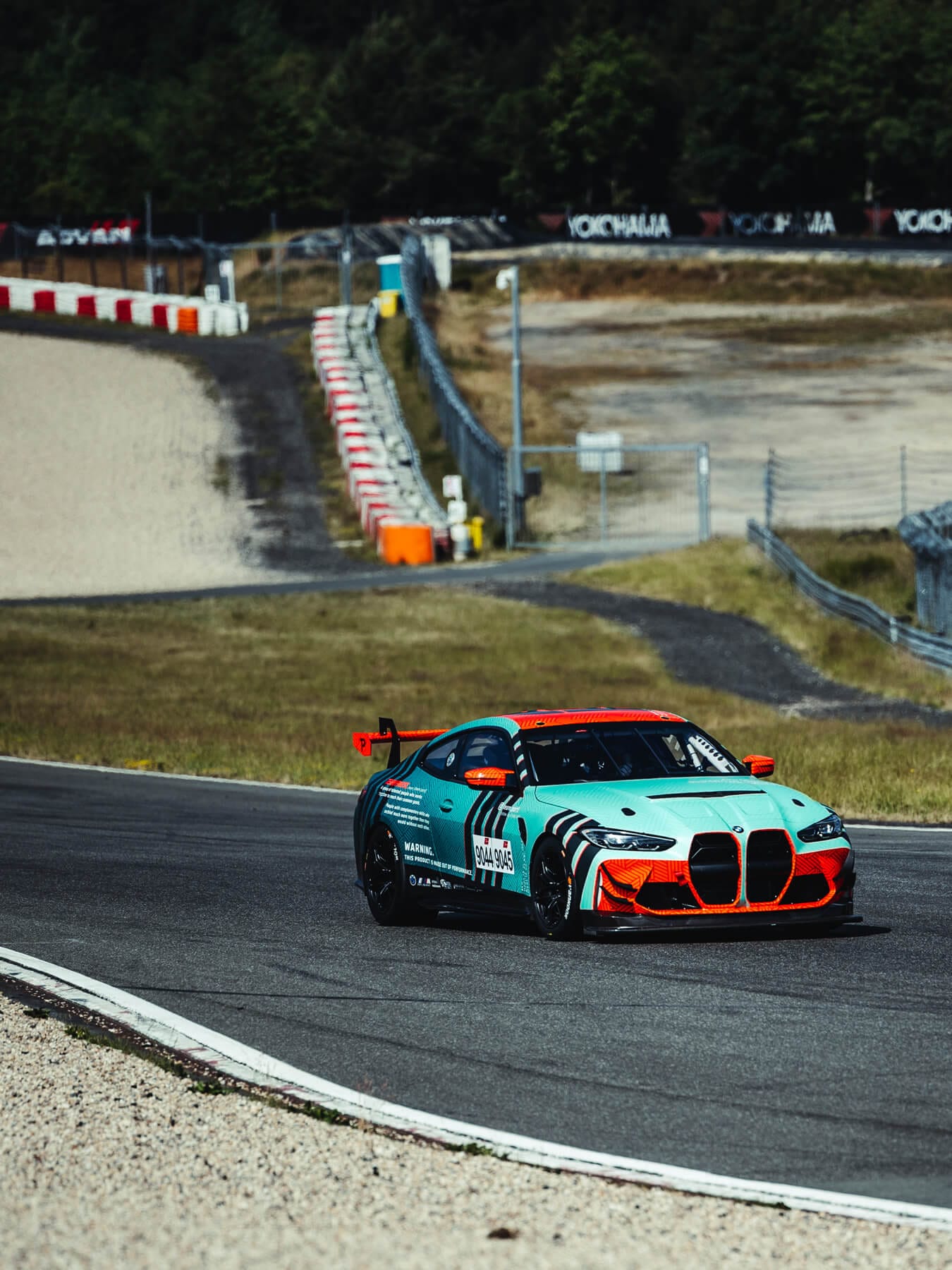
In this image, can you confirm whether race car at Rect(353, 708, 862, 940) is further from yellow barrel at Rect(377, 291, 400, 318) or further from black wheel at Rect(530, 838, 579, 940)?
yellow barrel at Rect(377, 291, 400, 318)

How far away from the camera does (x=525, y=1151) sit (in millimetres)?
7453

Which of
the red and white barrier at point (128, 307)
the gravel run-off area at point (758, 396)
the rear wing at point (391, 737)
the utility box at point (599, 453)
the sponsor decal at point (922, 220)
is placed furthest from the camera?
the sponsor decal at point (922, 220)

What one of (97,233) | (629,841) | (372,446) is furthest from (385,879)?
(97,233)

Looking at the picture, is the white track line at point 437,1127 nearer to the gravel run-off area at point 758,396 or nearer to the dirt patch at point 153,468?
the dirt patch at point 153,468

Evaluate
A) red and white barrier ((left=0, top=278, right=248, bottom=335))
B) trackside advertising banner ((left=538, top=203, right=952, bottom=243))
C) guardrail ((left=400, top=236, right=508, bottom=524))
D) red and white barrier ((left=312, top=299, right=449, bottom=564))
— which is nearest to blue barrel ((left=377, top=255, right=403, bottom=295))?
red and white barrier ((left=0, top=278, right=248, bottom=335))

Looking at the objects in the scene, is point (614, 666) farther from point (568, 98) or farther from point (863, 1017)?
point (568, 98)

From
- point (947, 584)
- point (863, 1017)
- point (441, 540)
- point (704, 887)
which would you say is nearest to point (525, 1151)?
point (863, 1017)

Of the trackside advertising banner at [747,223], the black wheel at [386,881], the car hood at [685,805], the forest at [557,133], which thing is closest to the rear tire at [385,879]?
the black wheel at [386,881]

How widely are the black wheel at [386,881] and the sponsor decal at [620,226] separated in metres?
88.2

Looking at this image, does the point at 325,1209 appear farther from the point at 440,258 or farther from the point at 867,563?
the point at 440,258

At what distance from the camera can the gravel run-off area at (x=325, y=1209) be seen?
6.34 meters

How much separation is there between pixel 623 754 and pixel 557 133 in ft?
464

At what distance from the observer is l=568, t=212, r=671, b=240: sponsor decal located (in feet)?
327

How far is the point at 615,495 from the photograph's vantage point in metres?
55.2
